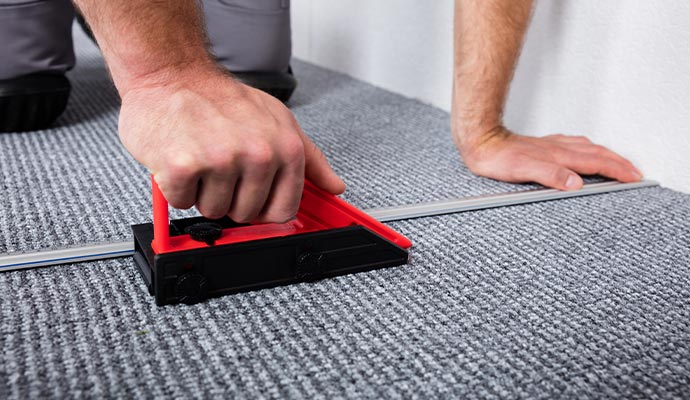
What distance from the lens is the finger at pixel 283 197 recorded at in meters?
0.61

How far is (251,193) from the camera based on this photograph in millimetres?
594

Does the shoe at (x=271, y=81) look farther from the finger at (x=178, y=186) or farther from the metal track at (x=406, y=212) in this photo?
the finger at (x=178, y=186)

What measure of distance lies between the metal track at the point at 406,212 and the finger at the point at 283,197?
0.19 m

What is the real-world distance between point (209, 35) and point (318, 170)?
2.21 ft

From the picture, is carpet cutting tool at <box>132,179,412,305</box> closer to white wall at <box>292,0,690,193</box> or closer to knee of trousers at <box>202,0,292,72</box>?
white wall at <box>292,0,690,193</box>

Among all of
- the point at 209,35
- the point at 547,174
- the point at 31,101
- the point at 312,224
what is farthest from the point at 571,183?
the point at 31,101

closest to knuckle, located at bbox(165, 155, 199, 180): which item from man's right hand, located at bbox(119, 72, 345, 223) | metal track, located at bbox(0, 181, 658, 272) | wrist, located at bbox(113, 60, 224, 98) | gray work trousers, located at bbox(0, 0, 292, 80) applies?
man's right hand, located at bbox(119, 72, 345, 223)

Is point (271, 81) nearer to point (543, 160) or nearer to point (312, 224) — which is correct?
point (543, 160)

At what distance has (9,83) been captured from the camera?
116 centimetres

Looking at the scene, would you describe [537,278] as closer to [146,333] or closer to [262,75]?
[146,333]

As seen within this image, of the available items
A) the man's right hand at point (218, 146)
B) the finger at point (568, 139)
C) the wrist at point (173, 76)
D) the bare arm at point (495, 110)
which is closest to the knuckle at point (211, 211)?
the man's right hand at point (218, 146)

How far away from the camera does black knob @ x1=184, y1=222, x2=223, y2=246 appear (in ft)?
2.08

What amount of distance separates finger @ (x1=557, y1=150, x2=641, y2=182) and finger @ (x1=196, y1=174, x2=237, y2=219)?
0.62 metres

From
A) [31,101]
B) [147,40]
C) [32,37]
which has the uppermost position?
[147,40]
